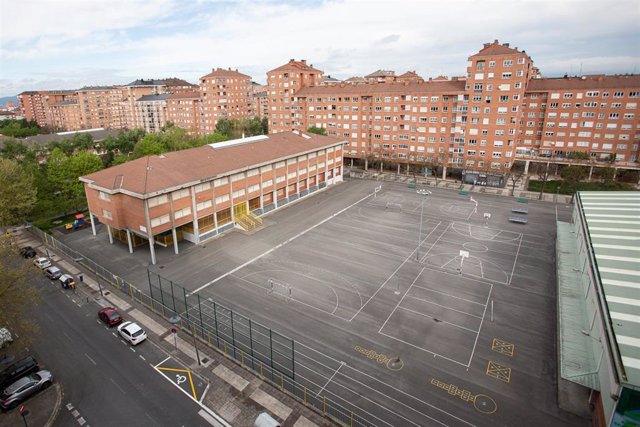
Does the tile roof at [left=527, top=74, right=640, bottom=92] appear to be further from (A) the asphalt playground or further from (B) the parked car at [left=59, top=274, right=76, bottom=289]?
(B) the parked car at [left=59, top=274, right=76, bottom=289]

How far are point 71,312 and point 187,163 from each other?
23053mm

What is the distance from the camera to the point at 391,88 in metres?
88.2

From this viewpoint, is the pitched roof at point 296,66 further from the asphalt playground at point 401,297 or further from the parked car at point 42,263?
the parked car at point 42,263

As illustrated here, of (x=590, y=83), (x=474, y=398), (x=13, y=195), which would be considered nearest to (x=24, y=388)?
(x=474, y=398)

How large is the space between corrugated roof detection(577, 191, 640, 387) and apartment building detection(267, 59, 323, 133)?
254 feet

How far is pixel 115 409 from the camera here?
23578mm

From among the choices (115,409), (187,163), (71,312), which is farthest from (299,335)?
(187,163)

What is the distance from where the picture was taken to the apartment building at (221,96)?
129000mm

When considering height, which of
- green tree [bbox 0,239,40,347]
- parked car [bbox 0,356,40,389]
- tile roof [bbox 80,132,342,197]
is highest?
tile roof [bbox 80,132,342,197]

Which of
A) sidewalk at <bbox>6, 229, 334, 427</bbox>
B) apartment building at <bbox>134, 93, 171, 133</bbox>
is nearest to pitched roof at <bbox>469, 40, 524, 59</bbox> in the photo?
sidewalk at <bbox>6, 229, 334, 427</bbox>

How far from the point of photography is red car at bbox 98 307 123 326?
31408 mm

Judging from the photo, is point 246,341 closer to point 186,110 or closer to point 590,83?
point 590,83

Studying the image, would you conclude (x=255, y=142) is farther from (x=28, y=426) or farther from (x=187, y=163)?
(x=28, y=426)

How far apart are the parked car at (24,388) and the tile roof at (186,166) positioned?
781 inches
